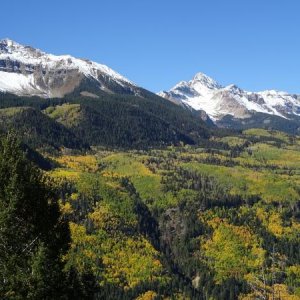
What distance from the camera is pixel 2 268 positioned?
136 ft

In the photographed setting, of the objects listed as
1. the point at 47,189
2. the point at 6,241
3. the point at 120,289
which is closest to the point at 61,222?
the point at 47,189

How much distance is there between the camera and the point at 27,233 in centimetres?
4422

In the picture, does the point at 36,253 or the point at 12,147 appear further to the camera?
the point at 12,147

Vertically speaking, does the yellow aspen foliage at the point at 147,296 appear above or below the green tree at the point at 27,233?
below

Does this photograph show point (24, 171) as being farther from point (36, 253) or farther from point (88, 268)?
point (88, 268)

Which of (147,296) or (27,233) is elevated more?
(27,233)

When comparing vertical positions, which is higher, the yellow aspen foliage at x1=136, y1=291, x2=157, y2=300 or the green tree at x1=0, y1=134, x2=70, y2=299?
the green tree at x1=0, y1=134, x2=70, y2=299

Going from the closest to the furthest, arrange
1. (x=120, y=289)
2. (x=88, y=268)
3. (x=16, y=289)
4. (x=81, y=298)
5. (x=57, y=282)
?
(x=16, y=289), (x=57, y=282), (x=81, y=298), (x=88, y=268), (x=120, y=289)

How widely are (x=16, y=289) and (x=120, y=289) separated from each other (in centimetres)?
16245

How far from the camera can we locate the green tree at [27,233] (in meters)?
41.2

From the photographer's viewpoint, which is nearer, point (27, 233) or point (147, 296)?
point (27, 233)

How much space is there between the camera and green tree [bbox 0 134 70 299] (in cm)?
4116

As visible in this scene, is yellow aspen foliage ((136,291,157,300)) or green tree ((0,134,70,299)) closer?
green tree ((0,134,70,299))

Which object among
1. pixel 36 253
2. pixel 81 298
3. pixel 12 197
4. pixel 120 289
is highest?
pixel 12 197
